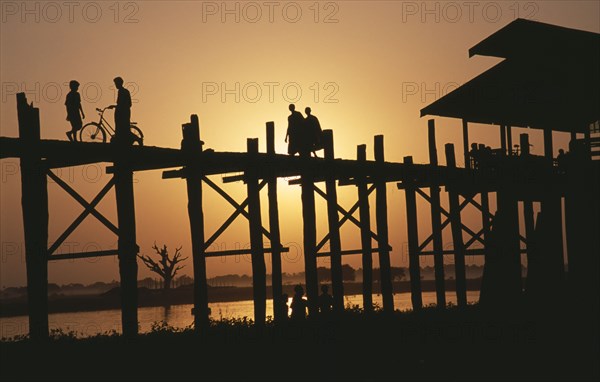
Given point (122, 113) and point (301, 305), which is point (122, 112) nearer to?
point (122, 113)

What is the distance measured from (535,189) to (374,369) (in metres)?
9.14

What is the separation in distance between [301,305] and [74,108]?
235 inches

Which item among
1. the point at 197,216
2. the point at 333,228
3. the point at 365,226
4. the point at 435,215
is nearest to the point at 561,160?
the point at 435,215

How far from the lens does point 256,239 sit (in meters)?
18.4

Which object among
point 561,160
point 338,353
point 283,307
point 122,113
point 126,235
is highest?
Answer: point 122,113

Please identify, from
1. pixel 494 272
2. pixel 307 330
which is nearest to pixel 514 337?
pixel 494 272

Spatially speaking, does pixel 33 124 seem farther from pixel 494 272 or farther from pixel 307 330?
pixel 494 272

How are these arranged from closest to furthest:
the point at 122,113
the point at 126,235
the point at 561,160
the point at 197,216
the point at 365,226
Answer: the point at 126,235, the point at 122,113, the point at 197,216, the point at 561,160, the point at 365,226

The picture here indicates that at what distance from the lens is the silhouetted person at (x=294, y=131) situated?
19.8 m

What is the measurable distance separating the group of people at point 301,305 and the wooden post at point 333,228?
0.96 metres

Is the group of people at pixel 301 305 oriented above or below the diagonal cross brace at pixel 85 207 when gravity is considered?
below

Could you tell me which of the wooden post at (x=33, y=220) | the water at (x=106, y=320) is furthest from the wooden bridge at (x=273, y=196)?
the water at (x=106, y=320)

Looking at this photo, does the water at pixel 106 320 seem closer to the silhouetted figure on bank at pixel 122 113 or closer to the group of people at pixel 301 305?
the group of people at pixel 301 305

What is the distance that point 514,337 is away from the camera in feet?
54.4
